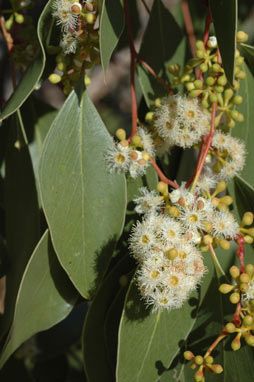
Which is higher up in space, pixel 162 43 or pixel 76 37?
pixel 76 37

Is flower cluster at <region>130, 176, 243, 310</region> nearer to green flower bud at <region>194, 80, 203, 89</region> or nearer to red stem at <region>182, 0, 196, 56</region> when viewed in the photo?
green flower bud at <region>194, 80, 203, 89</region>

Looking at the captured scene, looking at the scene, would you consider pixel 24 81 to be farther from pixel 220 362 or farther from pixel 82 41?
pixel 220 362

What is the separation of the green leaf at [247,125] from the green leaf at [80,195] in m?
0.41

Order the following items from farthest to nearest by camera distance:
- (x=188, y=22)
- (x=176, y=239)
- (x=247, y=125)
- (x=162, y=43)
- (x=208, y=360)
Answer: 1. (x=188, y=22)
2. (x=162, y=43)
3. (x=247, y=125)
4. (x=208, y=360)
5. (x=176, y=239)

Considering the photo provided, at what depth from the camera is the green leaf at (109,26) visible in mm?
1132

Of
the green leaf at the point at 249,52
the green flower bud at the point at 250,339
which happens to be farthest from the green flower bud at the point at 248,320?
the green leaf at the point at 249,52

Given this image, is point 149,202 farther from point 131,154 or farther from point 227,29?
point 227,29

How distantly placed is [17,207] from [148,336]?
577mm

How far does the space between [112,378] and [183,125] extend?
0.73 meters

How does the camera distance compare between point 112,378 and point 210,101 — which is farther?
point 112,378

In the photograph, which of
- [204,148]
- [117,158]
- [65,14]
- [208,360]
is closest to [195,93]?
[204,148]

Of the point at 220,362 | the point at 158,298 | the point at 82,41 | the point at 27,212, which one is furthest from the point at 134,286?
the point at 82,41

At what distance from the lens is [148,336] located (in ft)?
4.39

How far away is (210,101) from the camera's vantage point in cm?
139
